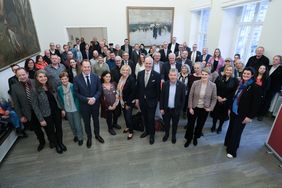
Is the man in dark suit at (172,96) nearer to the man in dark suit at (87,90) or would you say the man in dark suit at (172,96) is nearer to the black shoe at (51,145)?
the man in dark suit at (87,90)

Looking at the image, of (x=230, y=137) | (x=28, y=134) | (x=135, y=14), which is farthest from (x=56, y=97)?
(x=135, y=14)

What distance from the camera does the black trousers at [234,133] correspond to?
2.74m

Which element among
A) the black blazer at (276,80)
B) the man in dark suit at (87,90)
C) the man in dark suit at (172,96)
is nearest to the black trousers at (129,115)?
the man in dark suit at (87,90)

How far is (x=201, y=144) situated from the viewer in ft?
10.8

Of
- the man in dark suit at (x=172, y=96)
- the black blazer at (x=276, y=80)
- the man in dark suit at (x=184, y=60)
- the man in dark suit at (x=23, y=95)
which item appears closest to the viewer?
the man in dark suit at (x=23, y=95)

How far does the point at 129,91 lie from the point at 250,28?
476 centimetres

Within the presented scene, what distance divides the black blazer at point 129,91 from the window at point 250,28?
446cm

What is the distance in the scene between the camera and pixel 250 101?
253 cm

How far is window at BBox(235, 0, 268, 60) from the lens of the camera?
492cm

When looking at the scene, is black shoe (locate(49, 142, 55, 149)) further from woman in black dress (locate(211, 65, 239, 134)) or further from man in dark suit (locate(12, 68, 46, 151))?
woman in black dress (locate(211, 65, 239, 134))

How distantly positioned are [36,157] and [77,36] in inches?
242

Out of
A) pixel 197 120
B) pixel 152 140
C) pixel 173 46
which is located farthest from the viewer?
pixel 173 46

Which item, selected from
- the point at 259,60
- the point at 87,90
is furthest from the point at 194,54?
the point at 87,90

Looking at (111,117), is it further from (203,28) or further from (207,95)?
(203,28)
